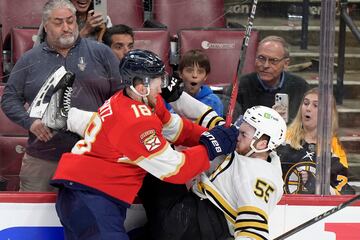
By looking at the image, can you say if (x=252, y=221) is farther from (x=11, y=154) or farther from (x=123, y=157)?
(x=11, y=154)

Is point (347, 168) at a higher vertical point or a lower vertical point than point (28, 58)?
lower

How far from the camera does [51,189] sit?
4.25m

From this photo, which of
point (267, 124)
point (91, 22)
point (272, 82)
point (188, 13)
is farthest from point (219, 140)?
point (91, 22)

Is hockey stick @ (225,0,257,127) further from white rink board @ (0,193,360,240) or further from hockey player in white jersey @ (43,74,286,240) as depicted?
white rink board @ (0,193,360,240)

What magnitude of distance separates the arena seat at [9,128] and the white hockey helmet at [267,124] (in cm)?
90

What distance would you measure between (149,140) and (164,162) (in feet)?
0.35

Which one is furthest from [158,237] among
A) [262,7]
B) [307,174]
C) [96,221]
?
[262,7]

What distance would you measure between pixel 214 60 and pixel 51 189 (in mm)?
866

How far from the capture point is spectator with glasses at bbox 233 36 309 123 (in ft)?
13.9

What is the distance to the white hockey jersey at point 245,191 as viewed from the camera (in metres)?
3.89

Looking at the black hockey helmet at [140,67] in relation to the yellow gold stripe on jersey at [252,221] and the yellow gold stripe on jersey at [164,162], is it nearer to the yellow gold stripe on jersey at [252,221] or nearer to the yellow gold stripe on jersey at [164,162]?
the yellow gold stripe on jersey at [164,162]

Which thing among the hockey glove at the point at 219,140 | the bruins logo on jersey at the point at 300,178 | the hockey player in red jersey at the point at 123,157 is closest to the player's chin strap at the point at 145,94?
the hockey player in red jersey at the point at 123,157

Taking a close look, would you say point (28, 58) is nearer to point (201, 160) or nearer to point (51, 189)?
point (51, 189)

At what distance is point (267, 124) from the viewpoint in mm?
3998
